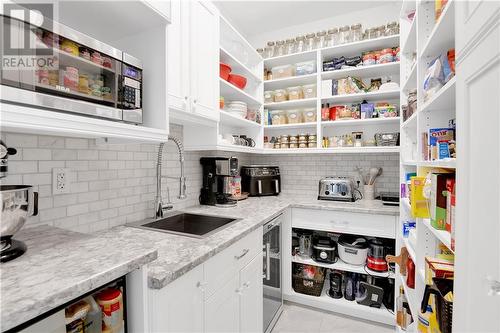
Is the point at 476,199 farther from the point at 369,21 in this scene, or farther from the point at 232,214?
the point at 369,21

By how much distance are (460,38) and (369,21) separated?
230 centimetres

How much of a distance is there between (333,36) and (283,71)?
0.61m

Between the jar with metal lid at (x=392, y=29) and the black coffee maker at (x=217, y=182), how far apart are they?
1.88m

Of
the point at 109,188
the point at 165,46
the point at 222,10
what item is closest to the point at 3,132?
the point at 109,188

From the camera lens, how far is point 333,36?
8.62ft

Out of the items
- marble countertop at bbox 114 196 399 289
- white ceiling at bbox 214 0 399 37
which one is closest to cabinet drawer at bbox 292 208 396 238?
marble countertop at bbox 114 196 399 289

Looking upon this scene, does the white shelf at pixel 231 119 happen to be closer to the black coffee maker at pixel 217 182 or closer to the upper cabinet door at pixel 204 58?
the upper cabinet door at pixel 204 58

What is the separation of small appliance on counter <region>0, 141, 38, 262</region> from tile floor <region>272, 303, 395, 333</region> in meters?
1.95

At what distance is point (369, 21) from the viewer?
2598 millimetres

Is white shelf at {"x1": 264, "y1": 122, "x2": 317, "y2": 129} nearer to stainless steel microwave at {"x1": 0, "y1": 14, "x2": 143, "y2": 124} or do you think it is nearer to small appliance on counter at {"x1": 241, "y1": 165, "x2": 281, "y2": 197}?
small appliance on counter at {"x1": 241, "y1": 165, "x2": 281, "y2": 197}

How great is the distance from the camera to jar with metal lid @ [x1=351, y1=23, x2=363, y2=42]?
98.3 inches

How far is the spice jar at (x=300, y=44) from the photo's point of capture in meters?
2.75

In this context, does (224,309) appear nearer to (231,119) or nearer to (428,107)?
(428,107)

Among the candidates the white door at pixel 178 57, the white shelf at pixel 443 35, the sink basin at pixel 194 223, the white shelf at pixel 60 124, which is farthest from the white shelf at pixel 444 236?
the white door at pixel 178 57
